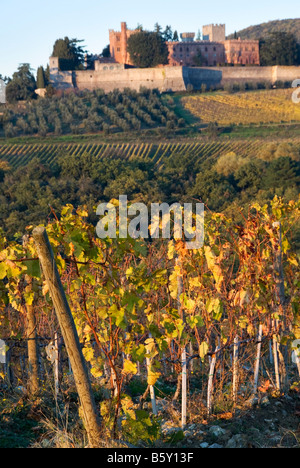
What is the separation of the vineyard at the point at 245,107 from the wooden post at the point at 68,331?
1436 inches

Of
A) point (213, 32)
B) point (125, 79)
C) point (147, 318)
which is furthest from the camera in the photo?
point (213, 32)

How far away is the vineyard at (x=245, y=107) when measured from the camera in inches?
1537

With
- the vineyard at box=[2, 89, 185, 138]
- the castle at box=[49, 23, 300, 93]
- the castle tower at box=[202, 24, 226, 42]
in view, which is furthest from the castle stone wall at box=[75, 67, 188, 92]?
the castle tower at box=[202, 24, 226, 42]

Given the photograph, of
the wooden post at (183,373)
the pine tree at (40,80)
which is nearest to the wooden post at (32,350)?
the wooden post at (183,373)

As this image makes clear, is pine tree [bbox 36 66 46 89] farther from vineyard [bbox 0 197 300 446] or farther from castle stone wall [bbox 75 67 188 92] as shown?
vineyard [bbox 0 197 300 446]

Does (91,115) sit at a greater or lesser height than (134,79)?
lesser

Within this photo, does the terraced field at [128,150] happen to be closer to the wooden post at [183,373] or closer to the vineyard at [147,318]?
the vineyard at [147,318]

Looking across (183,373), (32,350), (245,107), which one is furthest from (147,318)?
(245,107)

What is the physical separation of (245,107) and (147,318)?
1549 inches

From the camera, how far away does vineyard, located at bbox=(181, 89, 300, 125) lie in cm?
3903

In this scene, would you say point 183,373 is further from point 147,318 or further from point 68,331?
point 68,331

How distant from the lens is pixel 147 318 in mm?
3756
